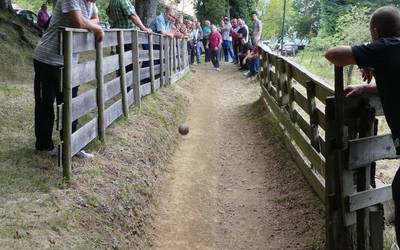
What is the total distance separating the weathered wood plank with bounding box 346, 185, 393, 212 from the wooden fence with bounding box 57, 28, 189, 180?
8.09ft

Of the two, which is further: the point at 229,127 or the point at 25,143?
the point at 229,127

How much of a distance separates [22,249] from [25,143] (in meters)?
2.26

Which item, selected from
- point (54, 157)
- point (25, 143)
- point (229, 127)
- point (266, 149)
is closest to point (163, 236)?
point (54, 157)

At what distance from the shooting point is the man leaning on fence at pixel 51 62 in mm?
4801

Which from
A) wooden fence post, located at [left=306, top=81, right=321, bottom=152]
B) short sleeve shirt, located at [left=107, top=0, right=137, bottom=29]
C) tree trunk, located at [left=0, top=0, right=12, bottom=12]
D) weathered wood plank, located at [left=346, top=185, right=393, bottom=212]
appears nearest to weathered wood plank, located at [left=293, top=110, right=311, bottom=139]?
wooden fence post, located at [left=306, top=81, right=321, bottom=152]

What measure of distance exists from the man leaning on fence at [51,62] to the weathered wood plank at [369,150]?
8.73ft

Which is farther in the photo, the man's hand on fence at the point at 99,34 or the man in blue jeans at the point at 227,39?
the man in blue jeans at the point at 227,39

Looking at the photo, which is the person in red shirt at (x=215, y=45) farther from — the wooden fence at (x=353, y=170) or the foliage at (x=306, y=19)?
the foliage at (x=306, y=19)

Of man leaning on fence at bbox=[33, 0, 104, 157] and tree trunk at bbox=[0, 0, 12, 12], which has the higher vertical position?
tree trunk at bbox=[0, 0, 12, 12]

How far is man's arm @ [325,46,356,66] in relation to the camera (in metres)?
3.18

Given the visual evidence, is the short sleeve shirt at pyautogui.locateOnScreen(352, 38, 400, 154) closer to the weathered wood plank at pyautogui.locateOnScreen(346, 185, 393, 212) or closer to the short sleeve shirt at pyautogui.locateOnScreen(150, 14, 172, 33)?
the weathered wood plank at pyautogui.locateOnScreen(346, 185, 393, 212)

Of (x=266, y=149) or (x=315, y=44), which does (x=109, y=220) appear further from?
(x=315, y=44)

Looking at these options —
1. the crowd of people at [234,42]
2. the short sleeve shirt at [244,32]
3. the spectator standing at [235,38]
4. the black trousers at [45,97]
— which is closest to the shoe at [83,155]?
the black trousers at [45,97]

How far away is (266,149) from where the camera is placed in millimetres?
7785
